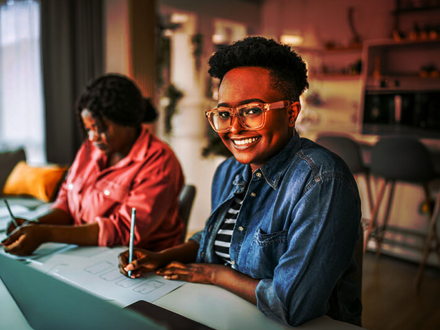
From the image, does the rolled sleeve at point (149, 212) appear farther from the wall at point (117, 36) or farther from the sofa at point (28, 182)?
the wall at point (117, 36)

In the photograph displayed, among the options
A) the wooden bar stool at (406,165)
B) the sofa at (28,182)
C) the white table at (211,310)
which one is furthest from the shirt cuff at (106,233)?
the wooden bar stool at (406,165)

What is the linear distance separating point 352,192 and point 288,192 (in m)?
0.15

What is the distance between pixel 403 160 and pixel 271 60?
2185mm

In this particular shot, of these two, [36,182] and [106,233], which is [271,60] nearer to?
[106,233]

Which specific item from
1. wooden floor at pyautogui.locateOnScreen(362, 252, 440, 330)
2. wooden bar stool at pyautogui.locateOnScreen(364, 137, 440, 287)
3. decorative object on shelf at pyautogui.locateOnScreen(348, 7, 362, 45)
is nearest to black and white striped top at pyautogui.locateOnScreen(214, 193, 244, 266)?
wooden floor at pyautogui.locateOnScreen(362, 252, 440, 330)

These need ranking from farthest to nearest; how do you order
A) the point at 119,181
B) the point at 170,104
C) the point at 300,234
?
the point at 170,104 → the point at 119,181 → the point at 300,234

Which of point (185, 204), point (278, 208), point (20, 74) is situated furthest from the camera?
point (20, 74)

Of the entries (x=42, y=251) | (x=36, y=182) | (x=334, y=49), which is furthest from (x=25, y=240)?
(x=334, y=49)

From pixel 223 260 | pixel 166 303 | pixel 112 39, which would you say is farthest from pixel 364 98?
pixel 166 303

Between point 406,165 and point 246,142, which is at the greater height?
point 246,142

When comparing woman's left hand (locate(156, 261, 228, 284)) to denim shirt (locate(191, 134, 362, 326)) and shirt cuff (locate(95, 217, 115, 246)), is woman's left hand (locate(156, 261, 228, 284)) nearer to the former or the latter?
denim shirt (locate(191, 134, 362, 326))

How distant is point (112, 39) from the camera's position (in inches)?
154

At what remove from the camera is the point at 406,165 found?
2758mm

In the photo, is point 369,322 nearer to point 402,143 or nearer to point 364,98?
point 402,143
